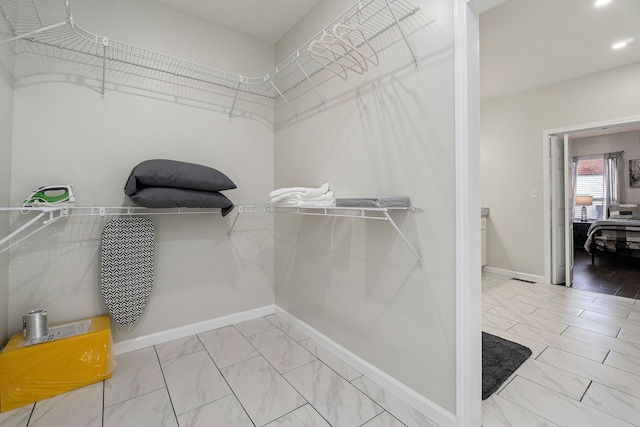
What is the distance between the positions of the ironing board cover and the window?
332 inches

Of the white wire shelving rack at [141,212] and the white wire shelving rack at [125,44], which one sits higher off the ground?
the white wire shelving rack at [125,44]

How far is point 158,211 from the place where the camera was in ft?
7.12

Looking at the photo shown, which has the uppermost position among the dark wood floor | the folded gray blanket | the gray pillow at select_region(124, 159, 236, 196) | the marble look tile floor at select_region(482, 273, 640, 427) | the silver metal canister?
the gray pillow at select_region(124, 159, 236, 196)

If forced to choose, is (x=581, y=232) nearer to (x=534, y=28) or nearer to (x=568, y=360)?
(x=534, y=28)

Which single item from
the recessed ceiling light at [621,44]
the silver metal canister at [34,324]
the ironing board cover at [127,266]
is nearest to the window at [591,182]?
the recessed ceiling light at [621,44]

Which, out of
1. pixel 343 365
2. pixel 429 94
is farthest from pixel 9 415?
pixel 429 94

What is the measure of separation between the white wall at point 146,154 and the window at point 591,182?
7424 millimetres

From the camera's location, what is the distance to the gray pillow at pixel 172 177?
69.0 inches

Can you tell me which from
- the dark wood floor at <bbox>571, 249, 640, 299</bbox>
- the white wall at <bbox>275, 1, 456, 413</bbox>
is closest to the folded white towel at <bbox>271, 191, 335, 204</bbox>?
the white wall at <bbox>275, 1, 456, 413</bbox>

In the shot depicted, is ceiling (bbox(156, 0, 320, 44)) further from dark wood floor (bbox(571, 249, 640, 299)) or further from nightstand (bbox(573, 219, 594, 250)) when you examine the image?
nightstand (bbox(573, 219, 594, 250))

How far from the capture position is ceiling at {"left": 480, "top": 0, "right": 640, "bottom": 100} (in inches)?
88.9

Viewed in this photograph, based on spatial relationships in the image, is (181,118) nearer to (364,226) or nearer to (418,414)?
(364,226)

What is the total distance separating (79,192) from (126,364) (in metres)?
1.22

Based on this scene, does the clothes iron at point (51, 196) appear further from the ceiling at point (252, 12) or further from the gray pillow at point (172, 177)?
the ceiling at point (252, 12)
